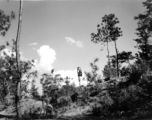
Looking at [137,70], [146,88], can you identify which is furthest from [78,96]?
[146,88]

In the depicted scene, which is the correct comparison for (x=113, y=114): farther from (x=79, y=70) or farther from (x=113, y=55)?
(x=113, y=55)

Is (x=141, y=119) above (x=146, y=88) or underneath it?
underneath

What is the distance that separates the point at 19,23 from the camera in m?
10.9

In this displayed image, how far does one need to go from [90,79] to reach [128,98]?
41.3ft

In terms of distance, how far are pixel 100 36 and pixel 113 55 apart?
21.9ft

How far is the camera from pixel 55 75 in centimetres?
2522

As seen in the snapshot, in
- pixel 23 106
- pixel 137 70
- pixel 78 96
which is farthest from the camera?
pixel 78 96

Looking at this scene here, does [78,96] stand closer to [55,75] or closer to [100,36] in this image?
[55,75]

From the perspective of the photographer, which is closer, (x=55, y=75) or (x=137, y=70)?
(x=137, y=70)

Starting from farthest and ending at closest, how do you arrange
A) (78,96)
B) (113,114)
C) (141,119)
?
(78,96) < (113,114) < (141,119)

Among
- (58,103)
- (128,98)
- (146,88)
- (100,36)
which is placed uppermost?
(100,36)

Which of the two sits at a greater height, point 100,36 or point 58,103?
point 100,36

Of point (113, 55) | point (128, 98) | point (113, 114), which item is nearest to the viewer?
point (113, 114)

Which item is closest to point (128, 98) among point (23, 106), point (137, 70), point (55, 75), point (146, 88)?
point (146, 88)
